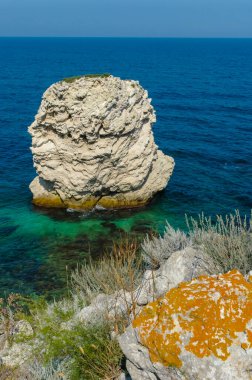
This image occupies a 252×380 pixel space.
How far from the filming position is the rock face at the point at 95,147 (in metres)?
23.0

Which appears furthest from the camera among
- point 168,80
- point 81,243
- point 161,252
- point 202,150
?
point 168,80

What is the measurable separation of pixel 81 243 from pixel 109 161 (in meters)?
5.93

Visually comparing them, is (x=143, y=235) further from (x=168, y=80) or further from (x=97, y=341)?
(x=168, y=80)

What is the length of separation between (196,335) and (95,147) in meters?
19.5

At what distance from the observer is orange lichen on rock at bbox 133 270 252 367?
5.23 metres

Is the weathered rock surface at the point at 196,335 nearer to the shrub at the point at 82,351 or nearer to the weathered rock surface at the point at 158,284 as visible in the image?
the shrub at the point at 82,351

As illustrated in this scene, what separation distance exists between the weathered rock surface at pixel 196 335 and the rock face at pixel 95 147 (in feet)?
59.9

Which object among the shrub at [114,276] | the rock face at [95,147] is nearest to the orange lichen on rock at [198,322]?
the shrub at [114,276]

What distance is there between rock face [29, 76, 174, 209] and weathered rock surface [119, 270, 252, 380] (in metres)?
18.3

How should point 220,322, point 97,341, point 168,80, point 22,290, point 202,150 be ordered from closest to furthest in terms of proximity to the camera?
point 220,322 → point 97,341 → point 22,290 → point 202,150 → point 168,80

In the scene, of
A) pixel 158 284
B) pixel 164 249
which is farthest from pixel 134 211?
pixel 158 284

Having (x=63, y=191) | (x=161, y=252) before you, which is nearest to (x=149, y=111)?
(x=63, y=191)

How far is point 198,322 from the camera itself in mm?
5406

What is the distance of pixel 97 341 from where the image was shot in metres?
7.50
